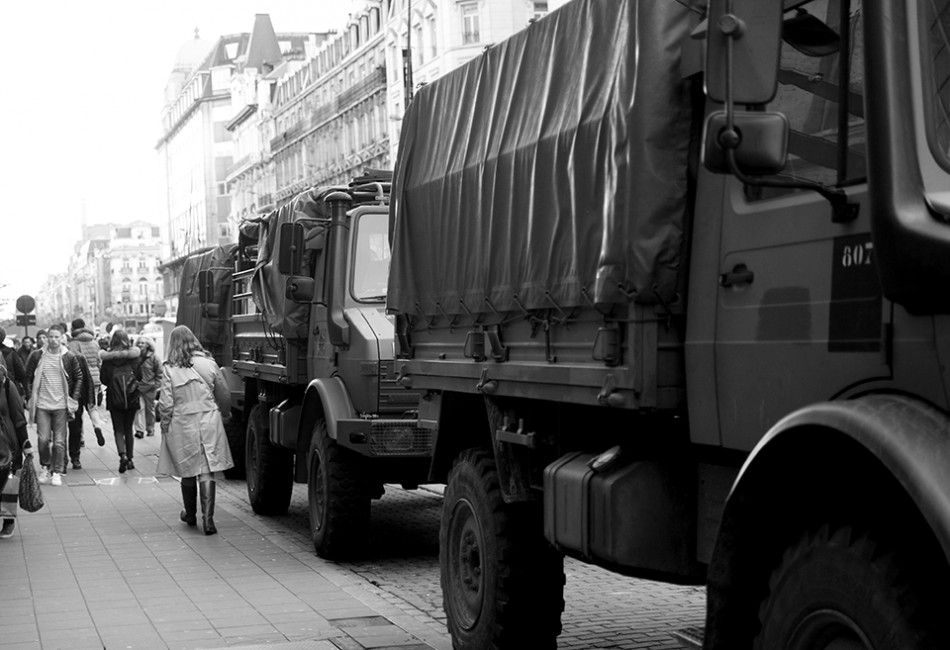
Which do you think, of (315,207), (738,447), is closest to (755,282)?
(738,447)

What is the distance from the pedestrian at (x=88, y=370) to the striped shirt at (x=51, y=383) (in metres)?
1.97

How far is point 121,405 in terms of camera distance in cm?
2002

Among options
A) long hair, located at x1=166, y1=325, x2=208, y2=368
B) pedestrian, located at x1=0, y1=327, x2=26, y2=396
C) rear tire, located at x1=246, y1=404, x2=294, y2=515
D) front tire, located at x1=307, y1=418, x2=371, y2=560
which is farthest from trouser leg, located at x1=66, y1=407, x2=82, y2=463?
front tire, located at x1=307, y1=418, x2=371, y2=560

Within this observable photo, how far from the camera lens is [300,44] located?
121 metres

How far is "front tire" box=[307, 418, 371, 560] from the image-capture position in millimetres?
10805

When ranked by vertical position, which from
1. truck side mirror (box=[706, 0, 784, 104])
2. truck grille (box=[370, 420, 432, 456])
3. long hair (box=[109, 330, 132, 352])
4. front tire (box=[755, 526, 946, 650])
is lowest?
truck grille (box=[370, 420, 432, 456])

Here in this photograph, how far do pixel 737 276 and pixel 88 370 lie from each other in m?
16.9

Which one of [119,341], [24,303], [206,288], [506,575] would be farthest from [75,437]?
[506,575]

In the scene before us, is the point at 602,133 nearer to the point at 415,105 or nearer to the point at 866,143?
the point at 866,143

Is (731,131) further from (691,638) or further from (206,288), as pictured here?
(206,288)

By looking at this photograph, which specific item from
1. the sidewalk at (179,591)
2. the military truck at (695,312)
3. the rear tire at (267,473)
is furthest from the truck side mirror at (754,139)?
the rear tire at (267,473)

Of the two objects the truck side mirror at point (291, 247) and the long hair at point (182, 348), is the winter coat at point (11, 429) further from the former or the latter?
the truck side mirror at point (291, 247)

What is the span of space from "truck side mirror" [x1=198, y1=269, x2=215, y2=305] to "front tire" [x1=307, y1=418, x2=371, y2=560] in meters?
7.60

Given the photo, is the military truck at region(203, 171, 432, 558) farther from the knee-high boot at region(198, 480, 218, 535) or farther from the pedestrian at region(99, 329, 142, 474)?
the pedestrian at region(99, 329, 142, 474)
